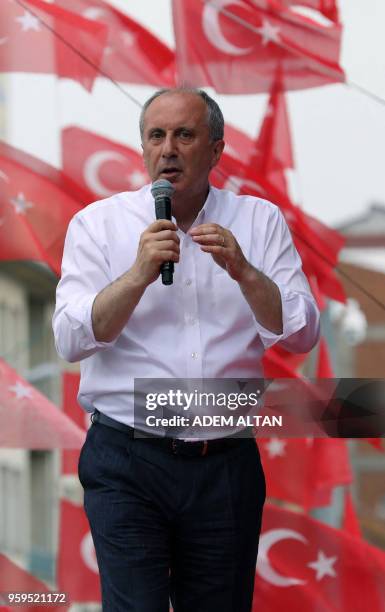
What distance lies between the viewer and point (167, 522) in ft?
6.66

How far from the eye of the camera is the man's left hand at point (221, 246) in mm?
1872

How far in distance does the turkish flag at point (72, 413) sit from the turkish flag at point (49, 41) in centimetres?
87

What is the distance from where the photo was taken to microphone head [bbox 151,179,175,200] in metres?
1.96

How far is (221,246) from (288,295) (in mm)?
237

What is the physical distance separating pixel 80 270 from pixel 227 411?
1.24 feet

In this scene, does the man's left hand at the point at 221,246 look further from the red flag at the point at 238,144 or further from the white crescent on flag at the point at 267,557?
the white crescent on flag at the point at 267,557

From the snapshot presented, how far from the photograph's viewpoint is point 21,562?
10.8 ft

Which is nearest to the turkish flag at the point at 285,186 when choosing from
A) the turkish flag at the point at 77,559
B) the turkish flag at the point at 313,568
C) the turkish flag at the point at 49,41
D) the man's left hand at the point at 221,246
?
the turkish flag at the point at 49,41

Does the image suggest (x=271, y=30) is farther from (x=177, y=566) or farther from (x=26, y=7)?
(x=177, y=566)

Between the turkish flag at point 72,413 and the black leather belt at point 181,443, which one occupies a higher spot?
the turkish flag at point 72,413

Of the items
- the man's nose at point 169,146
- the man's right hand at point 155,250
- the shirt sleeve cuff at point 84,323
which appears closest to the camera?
the man's right hand at point 155,250

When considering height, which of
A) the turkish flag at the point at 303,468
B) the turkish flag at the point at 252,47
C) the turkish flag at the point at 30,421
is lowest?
the turkish flag at the point at 303,468

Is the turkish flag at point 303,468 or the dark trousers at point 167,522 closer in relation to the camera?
the dark trousers at point 167,522

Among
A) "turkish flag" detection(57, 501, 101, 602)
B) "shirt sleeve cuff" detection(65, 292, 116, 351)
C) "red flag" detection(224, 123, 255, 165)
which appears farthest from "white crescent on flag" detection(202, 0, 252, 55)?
"shirt sleeve cuff" detection(65, 292, 116, 351)
